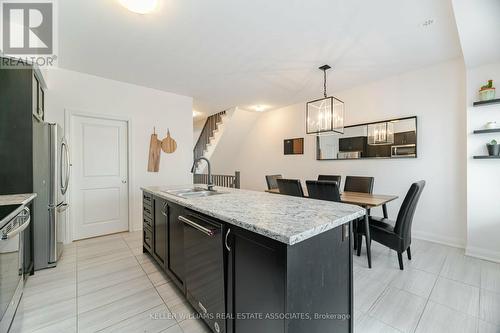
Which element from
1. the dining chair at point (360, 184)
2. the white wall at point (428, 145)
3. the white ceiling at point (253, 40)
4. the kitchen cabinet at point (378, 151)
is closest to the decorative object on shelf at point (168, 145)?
the white ceiling at point (253, 40)

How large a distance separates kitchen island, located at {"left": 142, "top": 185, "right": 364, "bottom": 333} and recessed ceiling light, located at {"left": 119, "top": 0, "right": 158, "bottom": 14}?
1749mm

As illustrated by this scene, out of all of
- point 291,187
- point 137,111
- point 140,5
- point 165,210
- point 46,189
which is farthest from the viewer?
point 137,111

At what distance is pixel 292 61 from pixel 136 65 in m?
2.27

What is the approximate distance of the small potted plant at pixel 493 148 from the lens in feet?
8.23

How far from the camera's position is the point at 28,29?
2.26 meters

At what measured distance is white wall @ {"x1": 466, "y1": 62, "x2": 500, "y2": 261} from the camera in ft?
8.54

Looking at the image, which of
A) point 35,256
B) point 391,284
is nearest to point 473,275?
point 391,284

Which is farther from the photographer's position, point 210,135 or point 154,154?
point 210,135

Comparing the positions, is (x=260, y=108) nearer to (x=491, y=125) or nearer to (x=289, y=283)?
(x=491, y=125)

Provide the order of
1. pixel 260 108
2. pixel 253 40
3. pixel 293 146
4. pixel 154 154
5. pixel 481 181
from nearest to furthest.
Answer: pixel 253 40, pixel 481 181, pixel 154 154, pixel 293 146, pixel 260 108

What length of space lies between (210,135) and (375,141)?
168 inches

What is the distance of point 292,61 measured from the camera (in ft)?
10.1

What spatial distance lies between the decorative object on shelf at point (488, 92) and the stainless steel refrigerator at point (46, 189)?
5180mm

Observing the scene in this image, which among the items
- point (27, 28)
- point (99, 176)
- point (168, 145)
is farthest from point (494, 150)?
point (99, 176)
